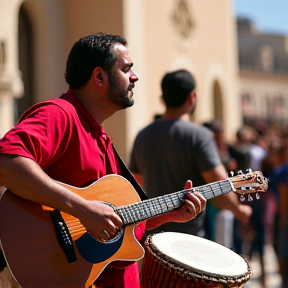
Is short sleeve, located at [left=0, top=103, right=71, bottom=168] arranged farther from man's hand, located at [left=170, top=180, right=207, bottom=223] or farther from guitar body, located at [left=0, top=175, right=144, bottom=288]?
man's hand, located at [left=170, top=180, right=207, bottom=223]

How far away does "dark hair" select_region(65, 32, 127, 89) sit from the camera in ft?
9.00

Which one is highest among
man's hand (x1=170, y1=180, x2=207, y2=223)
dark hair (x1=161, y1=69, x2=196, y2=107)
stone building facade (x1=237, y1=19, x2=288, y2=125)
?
dark hair (x1=161, y1=69, x2=196, y2=107)

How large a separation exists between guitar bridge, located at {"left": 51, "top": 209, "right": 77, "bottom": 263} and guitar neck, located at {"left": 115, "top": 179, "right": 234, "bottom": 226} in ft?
0.77

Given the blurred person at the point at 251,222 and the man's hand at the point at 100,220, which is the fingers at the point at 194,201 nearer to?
the man's hand at the point at 100,220

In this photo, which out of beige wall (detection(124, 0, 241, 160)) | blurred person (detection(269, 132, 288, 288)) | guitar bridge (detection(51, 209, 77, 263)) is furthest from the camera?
beige wall (detection(124, 0, 241, 160))

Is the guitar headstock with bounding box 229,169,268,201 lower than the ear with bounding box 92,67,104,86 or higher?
lower

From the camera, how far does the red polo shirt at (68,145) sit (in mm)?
2420

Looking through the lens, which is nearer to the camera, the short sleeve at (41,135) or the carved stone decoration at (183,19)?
the short sleeve at (41,135)

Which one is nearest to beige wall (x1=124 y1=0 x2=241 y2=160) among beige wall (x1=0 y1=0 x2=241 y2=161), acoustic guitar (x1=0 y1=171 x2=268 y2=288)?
beige wall (x1=0 y1=0 x2=241 y2=161)

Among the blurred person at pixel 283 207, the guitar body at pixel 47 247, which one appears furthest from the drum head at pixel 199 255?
the blurred person at pixel 283 207

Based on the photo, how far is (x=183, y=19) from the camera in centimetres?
1311

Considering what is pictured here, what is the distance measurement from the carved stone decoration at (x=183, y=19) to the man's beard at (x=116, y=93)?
10.2 meters

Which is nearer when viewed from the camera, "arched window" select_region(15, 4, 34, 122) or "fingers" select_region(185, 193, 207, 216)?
"fingers" select_region(185, 193, 207, 216)

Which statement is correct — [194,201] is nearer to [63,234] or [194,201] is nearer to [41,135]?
[63,234]
